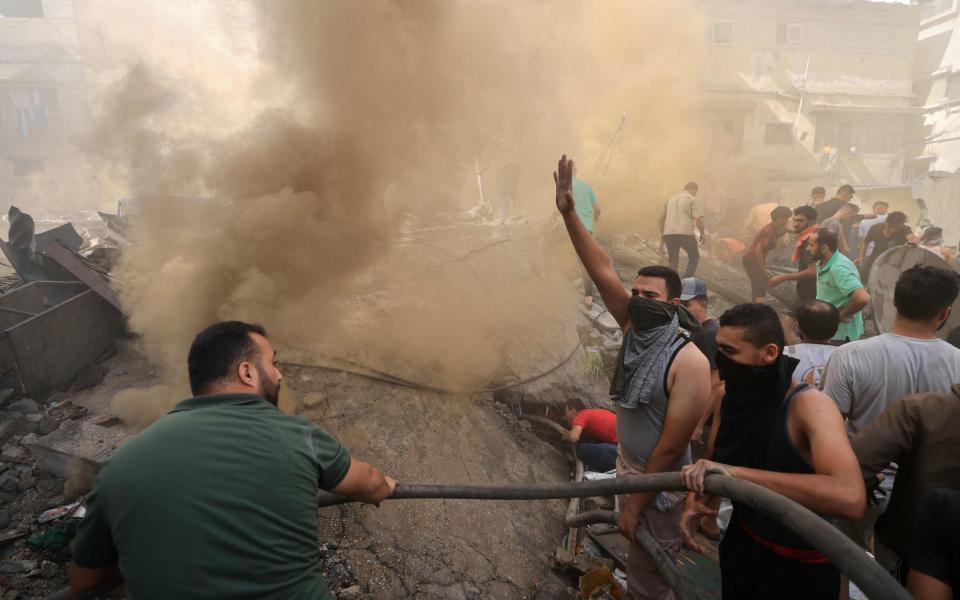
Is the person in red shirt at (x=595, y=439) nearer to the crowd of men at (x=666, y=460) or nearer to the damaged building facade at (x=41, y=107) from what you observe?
the crowd of men at (x=666, y=460)

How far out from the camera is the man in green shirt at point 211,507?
136 centimetres

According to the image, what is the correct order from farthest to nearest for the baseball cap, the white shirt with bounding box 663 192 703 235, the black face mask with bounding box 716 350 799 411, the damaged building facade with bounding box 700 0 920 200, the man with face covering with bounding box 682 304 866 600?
1. the damaged building facade with bounding box 700 0 920 200
2. the white shirt with bounding box 663 192 703 235
3. the baseball cap
4. the black face mask with bounding box 716 350 799 411
5. the man with face covering with bounding box 682 304 866 600

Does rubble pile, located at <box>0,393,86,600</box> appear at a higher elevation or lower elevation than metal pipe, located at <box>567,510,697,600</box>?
lower

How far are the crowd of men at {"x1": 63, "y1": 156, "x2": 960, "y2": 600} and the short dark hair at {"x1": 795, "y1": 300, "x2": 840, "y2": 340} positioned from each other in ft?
1.00

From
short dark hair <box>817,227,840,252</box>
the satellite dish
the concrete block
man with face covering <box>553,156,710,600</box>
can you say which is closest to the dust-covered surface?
man with face covering <box>553,156,710,600</box>

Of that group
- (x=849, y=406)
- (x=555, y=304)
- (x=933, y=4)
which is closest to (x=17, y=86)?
(x=555, y=304)

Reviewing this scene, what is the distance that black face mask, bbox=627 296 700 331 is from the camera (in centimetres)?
250

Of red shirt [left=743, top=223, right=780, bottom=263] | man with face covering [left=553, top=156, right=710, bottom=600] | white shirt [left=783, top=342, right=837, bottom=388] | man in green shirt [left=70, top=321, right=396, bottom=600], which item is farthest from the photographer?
red shirt [left=743, top=223, right=780, bottom=263]

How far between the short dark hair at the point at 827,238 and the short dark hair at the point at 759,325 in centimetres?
305

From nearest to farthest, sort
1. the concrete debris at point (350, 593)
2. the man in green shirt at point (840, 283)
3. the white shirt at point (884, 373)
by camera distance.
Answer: the white shirt at point (884, 373) < the concrete debris at point (350, 593) < the man in green shirt at point (840, 283)

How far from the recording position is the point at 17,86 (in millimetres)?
25391

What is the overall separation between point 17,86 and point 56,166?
4286 mm

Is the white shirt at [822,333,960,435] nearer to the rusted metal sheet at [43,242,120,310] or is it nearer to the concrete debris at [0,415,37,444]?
the concrete debris at [0,415,37,444]

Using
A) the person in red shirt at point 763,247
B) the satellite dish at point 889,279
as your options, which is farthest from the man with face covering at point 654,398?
the satellite dish at point 889,279
